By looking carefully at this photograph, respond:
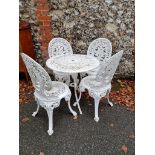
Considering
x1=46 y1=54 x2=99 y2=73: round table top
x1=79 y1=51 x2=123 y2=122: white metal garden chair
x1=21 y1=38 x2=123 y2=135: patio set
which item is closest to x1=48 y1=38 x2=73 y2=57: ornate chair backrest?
x1=21 y1=38 x2=123 y2=135: patio set

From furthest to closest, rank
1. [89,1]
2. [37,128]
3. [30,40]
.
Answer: [30,40]
[89,1]
[37,128]

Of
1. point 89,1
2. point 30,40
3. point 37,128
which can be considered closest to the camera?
point 37,128

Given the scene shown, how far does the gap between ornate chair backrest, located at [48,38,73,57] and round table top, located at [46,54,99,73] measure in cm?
17

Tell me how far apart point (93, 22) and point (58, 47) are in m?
0.75

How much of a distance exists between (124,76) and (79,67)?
4.78ft

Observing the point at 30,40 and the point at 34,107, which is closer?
the point at 34,107

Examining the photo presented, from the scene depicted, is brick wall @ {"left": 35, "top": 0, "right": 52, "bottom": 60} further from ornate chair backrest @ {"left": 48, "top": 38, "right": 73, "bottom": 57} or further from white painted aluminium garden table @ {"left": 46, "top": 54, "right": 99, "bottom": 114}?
white painted aluminium garden table @ {"left": 46, "top": 54, "right": 99, "bottom": 114}

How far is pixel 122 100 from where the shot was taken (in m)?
3.56

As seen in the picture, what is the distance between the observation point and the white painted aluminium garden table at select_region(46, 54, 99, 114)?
2.96 metres

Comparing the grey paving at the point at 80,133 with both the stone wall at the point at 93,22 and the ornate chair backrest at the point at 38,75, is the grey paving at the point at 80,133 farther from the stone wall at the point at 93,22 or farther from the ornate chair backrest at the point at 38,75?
the stone wall at the point at 93,22

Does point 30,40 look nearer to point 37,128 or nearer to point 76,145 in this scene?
point 37,128

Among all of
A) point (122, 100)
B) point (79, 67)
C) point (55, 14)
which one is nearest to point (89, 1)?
point (55, 14)

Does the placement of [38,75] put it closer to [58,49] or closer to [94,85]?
[94,85]

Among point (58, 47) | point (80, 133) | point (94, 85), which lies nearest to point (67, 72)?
point (94, 85)
